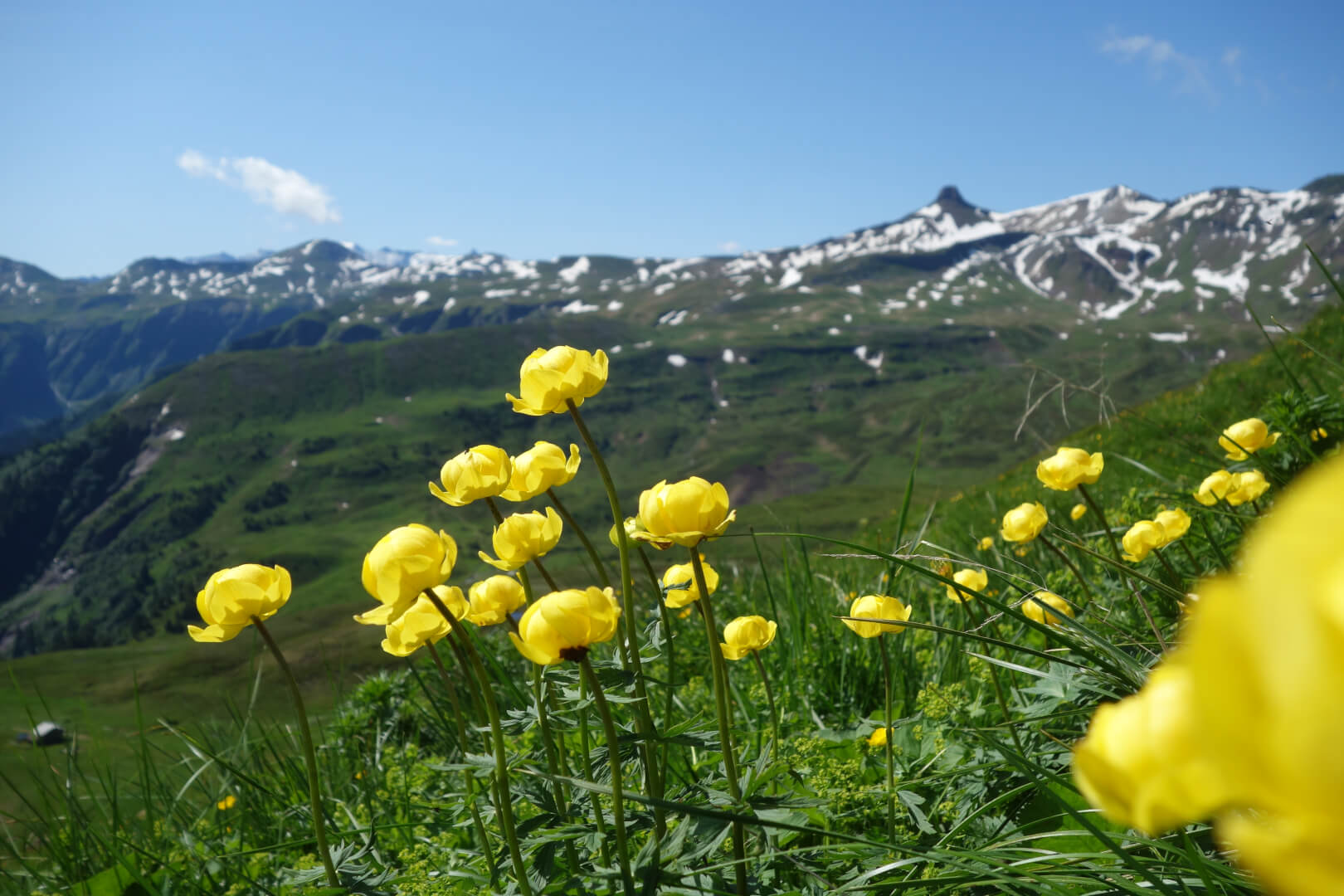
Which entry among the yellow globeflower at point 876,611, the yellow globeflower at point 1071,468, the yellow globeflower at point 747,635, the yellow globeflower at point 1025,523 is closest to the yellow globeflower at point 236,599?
the yellow globeflower at point 747,635

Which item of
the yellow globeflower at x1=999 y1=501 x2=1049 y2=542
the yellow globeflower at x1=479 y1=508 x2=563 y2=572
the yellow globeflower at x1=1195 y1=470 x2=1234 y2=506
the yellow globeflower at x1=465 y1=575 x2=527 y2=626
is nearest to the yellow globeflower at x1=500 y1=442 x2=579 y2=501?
the yellow globeflower at x1=479 y1=508 x2=563 y2=572

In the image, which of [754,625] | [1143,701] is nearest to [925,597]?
[754,625]

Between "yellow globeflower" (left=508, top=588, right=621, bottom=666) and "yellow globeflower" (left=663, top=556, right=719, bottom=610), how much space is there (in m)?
0.63

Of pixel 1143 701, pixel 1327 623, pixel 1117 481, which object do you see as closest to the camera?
pixel 1327 623

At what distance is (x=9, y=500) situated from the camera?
184 meters

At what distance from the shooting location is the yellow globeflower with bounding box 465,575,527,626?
223cm

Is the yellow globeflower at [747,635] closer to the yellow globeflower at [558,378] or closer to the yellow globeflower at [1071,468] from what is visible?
the yellow globeflower at [558,378]

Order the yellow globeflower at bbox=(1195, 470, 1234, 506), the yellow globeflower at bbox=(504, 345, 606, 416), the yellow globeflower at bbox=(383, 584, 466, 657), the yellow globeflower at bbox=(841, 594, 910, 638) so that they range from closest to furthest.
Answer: the yellow globeflower at bbox=(383, 584, 466, 657)
the yellow globeflower at bbox=(504, 345, 606, 416)
the yellow globeflower at bbox=(841, 594, 910, 638)
the yellow globeflower at bbox=(1195, 470, 1234, 506)

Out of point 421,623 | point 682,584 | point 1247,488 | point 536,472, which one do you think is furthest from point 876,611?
point 1247,488

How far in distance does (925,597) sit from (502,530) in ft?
12.4

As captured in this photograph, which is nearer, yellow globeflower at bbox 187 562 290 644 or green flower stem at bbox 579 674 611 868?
green flower stem at bbox 579 674 611 868

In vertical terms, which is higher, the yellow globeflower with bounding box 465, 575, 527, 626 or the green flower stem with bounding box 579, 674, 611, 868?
the yellow globeflower with bounding box 465, 575, 527, 626

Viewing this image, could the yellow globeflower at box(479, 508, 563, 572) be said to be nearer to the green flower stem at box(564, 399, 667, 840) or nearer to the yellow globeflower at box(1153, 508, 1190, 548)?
the green flower stem at box(564, 399, 667, 840)

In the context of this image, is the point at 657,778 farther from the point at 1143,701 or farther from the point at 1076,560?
the point at 1076,560
